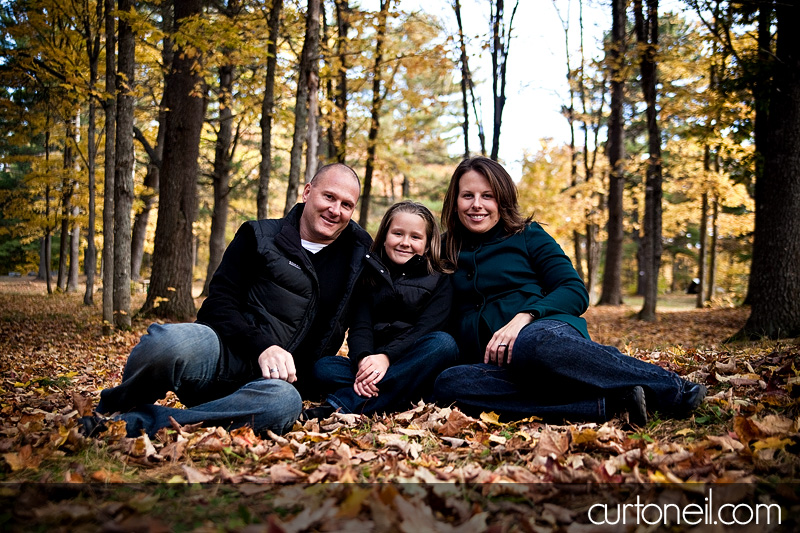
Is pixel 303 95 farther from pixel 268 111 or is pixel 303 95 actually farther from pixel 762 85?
pixel 762 85

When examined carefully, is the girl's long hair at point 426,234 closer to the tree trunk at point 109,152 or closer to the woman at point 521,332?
the woman at point 521,332

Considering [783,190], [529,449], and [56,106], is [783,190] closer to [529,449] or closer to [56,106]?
[529,449]

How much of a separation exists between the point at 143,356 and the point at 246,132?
13584mm

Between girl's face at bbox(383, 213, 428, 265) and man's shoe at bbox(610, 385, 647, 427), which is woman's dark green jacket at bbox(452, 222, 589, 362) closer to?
girl's face at bbox(383, 213, 428, 265)

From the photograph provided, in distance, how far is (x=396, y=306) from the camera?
353 cm

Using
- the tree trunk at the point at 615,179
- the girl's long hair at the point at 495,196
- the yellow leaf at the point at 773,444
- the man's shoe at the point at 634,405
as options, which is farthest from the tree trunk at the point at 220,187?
the yellow leaf at the point at 773,444

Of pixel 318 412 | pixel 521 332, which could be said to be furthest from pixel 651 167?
pixel 318 412

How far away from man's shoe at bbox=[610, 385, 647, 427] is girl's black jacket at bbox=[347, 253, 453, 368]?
3.93 ft

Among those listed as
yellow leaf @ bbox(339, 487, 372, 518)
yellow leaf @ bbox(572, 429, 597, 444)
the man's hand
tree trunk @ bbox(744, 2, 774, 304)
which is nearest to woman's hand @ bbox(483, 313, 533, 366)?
yellow leaf @ bbox(572, 429, 597, 444)

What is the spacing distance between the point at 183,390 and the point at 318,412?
31.4 inches

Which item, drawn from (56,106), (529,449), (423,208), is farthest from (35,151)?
(529,449)

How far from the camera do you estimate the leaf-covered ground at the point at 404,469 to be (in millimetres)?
1710

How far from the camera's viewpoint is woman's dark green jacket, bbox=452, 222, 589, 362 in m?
3.23

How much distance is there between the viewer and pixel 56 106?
1219 cm
